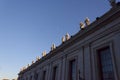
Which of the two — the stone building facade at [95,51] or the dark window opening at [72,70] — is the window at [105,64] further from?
the dark window opening at [72,70]

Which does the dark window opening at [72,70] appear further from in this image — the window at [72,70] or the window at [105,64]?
the window at [105,64]

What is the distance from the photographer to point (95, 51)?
13.3 m

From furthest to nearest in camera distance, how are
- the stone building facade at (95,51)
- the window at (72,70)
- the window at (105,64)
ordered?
the window at (72,70) < the window at (105,64) < the stone building facade at (95,51)

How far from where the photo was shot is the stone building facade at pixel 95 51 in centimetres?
1159

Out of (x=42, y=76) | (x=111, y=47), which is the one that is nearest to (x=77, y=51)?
(x=111, y=47)

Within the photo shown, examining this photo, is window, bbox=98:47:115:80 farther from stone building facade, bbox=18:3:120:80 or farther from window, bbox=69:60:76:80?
window, bbox=69:60:76:80

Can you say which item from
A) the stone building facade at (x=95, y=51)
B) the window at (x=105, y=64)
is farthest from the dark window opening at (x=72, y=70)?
the window at (x=105, y=64)

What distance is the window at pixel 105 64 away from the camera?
38.5 feet

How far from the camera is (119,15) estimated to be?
11586mm

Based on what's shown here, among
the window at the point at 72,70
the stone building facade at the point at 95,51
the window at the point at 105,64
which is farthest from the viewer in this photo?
the window at the point at 72,70

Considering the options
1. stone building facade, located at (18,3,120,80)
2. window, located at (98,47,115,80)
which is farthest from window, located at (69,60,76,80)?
window, located at (98,47,115,80)

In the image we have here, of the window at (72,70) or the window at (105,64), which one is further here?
the window at (72,70)

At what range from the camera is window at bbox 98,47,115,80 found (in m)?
11.7

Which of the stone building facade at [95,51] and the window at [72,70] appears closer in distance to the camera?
the stone building facade at [95,51]
